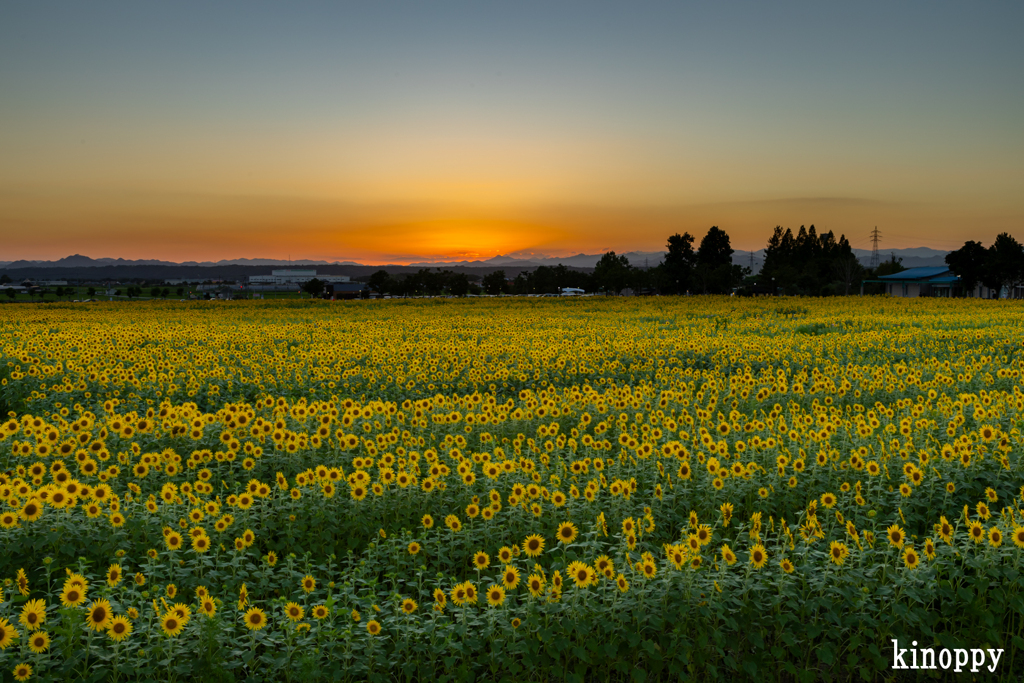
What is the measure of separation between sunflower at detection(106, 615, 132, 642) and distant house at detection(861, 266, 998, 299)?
10467 centimetres

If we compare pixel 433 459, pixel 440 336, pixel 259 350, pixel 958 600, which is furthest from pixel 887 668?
pixel 440 336

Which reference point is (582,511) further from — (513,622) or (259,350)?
(259,350)

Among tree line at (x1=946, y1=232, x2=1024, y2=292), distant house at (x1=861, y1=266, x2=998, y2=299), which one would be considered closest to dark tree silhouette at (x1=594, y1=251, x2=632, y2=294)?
distant house at (x1=861, y1=266, x2=998, y2=299)

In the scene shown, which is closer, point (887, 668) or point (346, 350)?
point (887, 668)

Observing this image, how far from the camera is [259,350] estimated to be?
18.6 m

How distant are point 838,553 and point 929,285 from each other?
113 m

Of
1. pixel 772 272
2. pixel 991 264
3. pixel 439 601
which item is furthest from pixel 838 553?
pixel 772 272

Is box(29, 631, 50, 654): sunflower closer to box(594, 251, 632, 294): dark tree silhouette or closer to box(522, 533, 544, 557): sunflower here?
box(522, 533, 544, 557): sunflower

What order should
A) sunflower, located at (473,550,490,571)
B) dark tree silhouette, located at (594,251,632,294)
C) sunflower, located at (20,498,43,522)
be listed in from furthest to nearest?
dark tree silhouette, located at (594,251,632,294), sunflower, located at (20,498,43,522), sunflower, located at (473,550,490,571)

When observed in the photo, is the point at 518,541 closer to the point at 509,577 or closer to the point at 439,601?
the point at 509,577

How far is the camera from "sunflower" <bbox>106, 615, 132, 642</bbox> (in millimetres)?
3748

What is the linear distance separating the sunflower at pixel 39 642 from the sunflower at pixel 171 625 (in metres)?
0.58

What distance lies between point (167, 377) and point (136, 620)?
10.3 meters

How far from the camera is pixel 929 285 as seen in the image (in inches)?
3917
